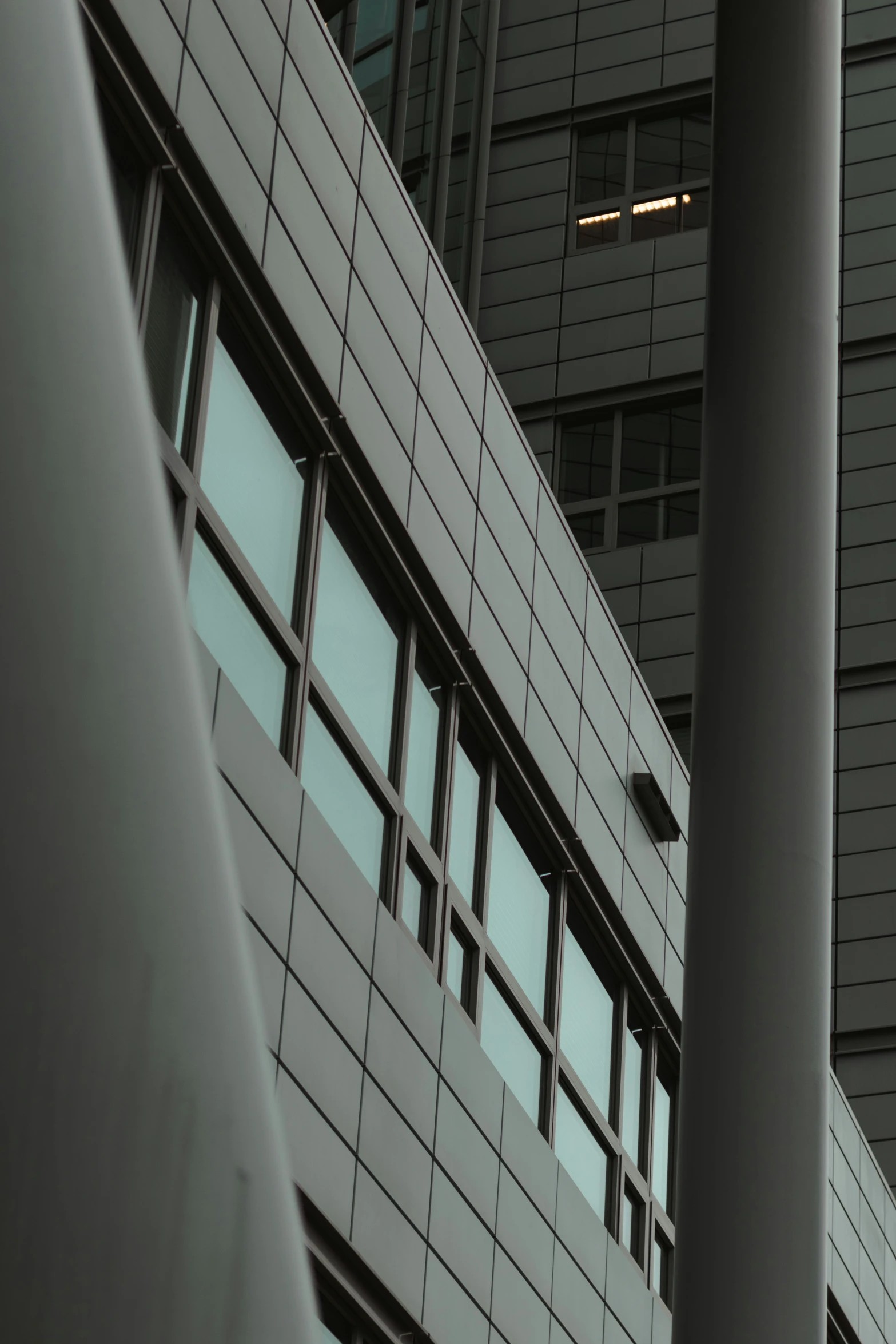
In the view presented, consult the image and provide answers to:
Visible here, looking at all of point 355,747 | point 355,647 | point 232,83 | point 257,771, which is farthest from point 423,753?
point 232,83

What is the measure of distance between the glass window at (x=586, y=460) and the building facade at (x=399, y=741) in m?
11.7

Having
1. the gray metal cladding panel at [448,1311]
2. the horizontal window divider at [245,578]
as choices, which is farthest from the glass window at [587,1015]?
the horizontal window divider at [245,578]

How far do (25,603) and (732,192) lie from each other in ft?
31.5

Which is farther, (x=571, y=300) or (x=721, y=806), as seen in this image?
(x=571, y=300)

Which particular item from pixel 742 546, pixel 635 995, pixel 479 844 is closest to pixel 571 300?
pixel 635 995

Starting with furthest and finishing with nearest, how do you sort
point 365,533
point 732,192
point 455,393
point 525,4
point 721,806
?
point 525,4, point 455,393, point 365,533, point 732,192, point 721,806

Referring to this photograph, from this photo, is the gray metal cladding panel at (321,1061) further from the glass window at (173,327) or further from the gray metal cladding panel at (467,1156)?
the glass window at (173,327)

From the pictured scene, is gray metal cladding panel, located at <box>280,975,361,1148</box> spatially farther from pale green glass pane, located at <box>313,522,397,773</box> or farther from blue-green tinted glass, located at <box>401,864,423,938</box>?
pale green glass pane, located at <box>313,522,397,773</box>

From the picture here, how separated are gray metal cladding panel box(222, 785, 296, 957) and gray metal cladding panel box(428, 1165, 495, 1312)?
2.32 metres

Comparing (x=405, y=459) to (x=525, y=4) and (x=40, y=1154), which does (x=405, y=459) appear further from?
(x=525, y=4)

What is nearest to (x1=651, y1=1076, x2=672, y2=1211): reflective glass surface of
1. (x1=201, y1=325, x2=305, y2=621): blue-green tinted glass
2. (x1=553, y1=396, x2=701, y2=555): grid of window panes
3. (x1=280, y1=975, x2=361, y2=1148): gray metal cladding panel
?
(x1=280, y1=975, x2=361, y2=1148): gray metal cladding panel

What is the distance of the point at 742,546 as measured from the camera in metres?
9.06

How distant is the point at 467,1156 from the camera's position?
1083 centimetres

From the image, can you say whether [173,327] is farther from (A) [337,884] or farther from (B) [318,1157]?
(B) [318,1157]
